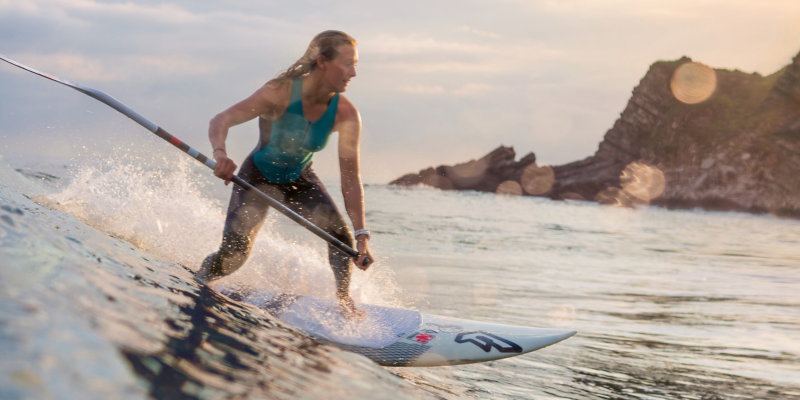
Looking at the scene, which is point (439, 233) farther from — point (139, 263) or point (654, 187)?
point (654, 187)

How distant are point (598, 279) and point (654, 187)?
107m

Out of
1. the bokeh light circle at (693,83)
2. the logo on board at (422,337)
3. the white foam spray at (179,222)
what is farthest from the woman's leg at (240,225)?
the bokeh light circle at (693,83)

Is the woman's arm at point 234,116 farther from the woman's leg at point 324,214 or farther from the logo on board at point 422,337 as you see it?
the logo on board at point 422,337

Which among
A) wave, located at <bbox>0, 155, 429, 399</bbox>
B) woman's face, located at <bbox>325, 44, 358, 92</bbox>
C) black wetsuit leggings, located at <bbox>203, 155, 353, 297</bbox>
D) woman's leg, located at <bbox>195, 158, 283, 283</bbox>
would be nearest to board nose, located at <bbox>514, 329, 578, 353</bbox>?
black wetsuit leggings, located at <bbox>203, 155, 353, 297</bbox>

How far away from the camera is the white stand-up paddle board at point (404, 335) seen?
404 cm

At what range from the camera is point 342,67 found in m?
3.87

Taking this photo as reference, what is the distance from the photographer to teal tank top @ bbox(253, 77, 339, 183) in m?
4.05

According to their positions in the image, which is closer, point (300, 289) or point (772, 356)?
point (772, 356)

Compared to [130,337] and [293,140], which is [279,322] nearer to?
[130,337]

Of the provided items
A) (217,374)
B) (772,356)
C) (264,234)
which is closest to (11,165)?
(264,234)

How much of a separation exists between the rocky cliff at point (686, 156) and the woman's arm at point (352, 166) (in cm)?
8495

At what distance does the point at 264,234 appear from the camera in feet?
22.4

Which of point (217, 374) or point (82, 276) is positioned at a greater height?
point (82, 276)

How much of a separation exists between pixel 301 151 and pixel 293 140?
0.39 ft
